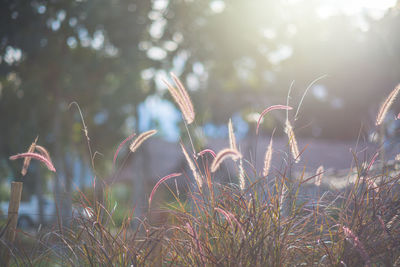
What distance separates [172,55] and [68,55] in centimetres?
482

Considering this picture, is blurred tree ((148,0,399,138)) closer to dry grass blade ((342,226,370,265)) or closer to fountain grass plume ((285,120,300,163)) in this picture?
fountain grass plume ((285,120,300,163))

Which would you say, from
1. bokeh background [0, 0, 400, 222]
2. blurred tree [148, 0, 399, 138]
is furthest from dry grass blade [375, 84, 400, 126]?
blurred tree [148, 0, 399, 138]

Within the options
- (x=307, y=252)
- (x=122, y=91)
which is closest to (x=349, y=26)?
(x=122, y=91)

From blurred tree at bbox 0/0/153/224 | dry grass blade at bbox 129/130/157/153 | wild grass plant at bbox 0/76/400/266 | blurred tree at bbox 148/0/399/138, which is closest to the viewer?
wild grass plant at bbox 0/76/400/266

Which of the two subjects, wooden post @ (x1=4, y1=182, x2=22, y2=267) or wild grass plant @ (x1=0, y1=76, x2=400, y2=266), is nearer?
wild grass plant @ (x1=0, y1=76, x2=400, y2=266)

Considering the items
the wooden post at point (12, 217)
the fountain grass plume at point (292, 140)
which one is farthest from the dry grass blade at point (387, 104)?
the wooden post at point (12, 217)

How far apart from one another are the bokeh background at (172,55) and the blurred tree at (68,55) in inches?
1.6

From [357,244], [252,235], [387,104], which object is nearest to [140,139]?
[252,235]

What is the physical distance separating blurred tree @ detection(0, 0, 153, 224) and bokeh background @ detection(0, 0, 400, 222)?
0.04 meters

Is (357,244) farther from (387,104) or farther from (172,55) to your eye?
(172,55)

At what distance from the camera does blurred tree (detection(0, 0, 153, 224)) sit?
45.2 ft

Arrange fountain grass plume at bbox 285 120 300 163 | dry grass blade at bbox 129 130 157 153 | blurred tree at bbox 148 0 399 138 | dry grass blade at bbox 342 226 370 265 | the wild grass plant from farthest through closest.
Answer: blurred tree at bbox 148 0 399 138 < dry grass blade at bbox 129 130 157 153 < fountain grass plume at bbox 285 120 300 163 < the wild grass plant < dry grass blade at bbox 342 226 370 265

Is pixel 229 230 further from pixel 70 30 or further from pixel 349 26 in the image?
pixel 349 26

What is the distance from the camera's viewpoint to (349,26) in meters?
18.0
